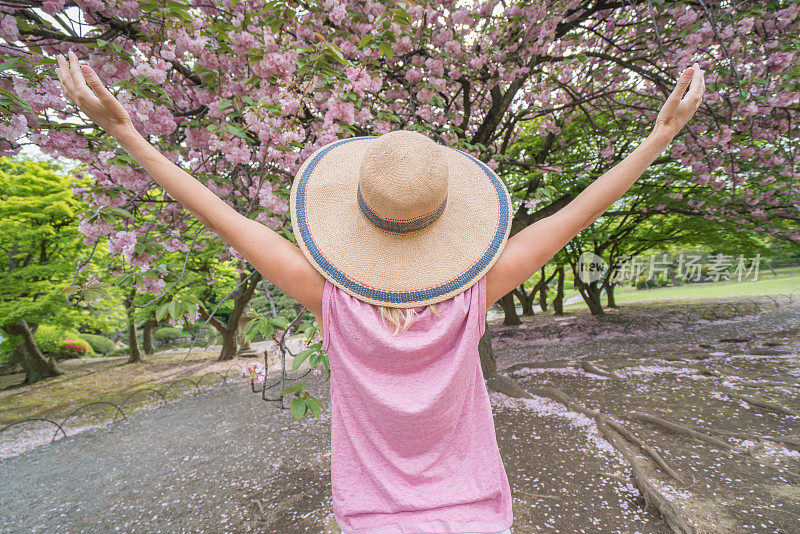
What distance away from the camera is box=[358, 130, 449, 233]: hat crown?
0.86 m

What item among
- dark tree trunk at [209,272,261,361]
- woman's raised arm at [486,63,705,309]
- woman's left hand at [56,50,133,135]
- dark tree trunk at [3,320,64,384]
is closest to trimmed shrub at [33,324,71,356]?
dark tree trunk at [3,320,64,384]

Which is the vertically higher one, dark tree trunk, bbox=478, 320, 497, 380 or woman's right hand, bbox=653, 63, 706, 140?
woman's right hand, bbox=653, 63, 706, 140

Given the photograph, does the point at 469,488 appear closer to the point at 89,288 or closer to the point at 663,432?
the point at 89,288

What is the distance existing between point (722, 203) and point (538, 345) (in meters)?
5.81

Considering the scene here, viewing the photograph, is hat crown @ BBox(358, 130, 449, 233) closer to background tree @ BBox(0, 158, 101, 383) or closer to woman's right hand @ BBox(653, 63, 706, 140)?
woman's right hand @ BBox(653, 63, 706, 140)

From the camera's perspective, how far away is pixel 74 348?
1434cm

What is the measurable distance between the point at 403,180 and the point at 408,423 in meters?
0.70

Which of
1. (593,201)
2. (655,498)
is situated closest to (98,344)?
(655,498)

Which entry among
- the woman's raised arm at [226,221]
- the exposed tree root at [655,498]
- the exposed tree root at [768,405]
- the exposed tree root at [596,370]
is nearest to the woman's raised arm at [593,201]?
the woman's raised arm at [226,221]

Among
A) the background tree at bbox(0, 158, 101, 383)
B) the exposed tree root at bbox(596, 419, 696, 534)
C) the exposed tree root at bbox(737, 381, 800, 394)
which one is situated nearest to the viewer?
the exposed tree root at bbox(596, 419, 696, 534)

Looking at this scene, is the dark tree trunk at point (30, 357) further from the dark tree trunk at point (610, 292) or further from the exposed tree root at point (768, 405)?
the dark tree trunk at point (610, 292)

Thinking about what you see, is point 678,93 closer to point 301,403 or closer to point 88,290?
point 301,403

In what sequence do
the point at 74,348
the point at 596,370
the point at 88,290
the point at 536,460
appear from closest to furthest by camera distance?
the point at 88,290 → the point at 536,460 → the point at 596,370 → the point at 74,348

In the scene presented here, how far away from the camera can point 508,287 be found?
3.36 ft
